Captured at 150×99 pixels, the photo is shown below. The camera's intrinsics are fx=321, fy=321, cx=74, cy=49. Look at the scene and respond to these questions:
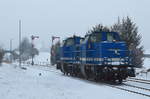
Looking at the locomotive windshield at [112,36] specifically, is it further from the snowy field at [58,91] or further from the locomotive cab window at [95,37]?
the snowy field at [58,91]

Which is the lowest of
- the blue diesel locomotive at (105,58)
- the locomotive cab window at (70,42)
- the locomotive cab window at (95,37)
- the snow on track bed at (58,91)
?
the snow on track bed at (58,91)

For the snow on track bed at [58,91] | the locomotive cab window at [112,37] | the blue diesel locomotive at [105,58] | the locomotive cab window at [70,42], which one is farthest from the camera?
the locomotive cab window at [70,42]

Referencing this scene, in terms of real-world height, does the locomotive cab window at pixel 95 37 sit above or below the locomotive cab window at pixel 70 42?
below

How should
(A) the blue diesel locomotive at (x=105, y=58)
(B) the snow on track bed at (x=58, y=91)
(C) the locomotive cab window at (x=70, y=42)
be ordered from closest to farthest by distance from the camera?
(B) the snow on track bed at (x=58, y=91), (A) the blue diesel locomotive at (x=105, y=58), (C) the locomotive cab window at (x=70, y=42)

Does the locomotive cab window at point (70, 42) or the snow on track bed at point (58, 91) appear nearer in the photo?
the snow on track bed at point (58, 91)

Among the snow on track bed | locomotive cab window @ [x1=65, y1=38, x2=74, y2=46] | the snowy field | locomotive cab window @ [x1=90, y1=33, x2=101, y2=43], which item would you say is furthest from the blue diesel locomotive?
locomotive cab window @ [x1=65, y1=38, x2=74, y2=46]

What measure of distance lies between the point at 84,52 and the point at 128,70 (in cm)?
460

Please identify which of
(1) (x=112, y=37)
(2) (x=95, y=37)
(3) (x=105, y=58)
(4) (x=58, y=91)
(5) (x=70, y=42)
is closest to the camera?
(4) (x=58, y=91)

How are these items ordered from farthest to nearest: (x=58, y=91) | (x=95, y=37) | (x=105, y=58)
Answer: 1. (x=95, y=37)
2. (x=105, y=58)
3. (x=58, y=91)

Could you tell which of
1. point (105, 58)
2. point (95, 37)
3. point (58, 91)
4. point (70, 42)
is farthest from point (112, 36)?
point (70, 42)

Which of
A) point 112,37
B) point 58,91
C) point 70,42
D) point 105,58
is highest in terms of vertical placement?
point 70,42

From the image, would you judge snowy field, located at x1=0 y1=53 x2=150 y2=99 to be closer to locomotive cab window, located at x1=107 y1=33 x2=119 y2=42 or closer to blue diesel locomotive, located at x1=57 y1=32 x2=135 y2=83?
blue diesel locomotive, located at x1=57 y1=32 x2=135 y2=83

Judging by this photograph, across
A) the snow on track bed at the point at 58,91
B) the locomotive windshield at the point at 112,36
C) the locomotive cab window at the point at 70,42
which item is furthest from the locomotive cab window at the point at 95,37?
the locomotive cab window at the point at 70,42

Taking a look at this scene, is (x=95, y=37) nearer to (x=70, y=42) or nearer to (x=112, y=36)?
(x=112, y=36)
